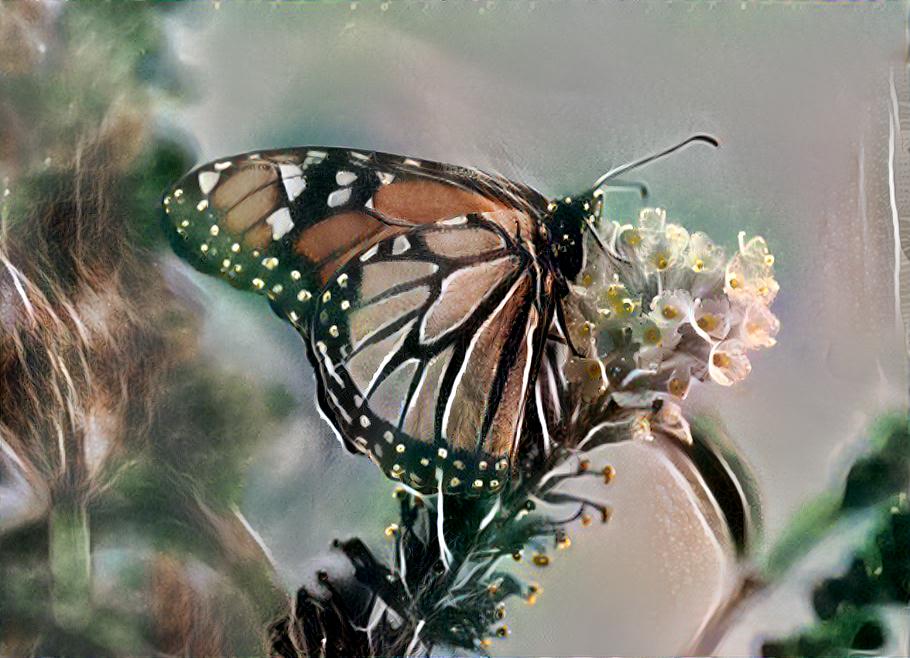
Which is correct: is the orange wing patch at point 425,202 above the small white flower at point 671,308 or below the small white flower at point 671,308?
above

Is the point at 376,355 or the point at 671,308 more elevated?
the point at 376,355

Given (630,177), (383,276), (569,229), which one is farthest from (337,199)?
(630,177)

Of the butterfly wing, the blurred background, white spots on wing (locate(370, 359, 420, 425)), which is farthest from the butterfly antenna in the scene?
white spots on wing (locate(370, 359, 420, 425))

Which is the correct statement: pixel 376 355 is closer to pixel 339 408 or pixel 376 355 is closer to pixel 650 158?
pixel 339 408

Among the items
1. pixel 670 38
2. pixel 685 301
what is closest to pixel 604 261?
pixel 685 301

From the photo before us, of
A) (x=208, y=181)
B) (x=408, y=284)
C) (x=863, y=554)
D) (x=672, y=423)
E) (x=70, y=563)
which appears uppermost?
(x=208, y=181)

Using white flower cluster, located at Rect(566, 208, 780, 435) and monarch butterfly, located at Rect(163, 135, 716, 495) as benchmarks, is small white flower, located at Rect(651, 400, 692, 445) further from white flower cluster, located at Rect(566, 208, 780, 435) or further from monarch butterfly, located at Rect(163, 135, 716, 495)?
monarch butterfly, located at Rect(163, 135, 716, 495)

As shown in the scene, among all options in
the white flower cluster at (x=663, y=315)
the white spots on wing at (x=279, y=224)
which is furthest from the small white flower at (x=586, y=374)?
the white spots on wing at (x=279, y=224)

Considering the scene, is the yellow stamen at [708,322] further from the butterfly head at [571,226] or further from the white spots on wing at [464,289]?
the white spots on wing at [464,289]
